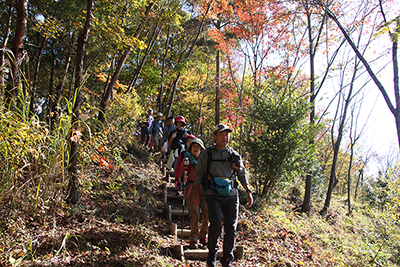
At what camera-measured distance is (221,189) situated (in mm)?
A: 3609

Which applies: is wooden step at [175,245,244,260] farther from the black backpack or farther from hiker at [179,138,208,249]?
the black backpack

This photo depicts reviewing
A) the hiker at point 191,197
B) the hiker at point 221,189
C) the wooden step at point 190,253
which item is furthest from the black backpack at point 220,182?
the wooden step at point 190,253

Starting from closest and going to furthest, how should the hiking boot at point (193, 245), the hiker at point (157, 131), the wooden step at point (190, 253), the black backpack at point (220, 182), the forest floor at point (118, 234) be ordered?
the forest floor at point (118, 234) < the black backpack at point (220, 182) < the wooden step at point (190, 253) < the hiking boot at point (193, 245) < the hiker at point (157, 131)

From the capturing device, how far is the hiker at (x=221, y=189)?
3.54 m

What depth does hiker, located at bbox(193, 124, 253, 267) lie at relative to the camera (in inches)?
139

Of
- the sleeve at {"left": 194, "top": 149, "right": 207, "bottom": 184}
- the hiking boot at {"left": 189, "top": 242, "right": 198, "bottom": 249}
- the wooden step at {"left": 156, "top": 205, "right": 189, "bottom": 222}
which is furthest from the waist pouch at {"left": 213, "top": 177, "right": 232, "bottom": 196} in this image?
the wooden step at {"left": 156, "top": 205, "right": 189, "bottom": 222}

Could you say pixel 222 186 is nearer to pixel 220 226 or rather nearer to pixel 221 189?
pixel 221 189

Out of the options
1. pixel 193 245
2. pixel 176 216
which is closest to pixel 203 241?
pixel 193 245

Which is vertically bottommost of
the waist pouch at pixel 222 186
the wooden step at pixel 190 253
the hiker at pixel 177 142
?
the wooden step at pixel 190 253

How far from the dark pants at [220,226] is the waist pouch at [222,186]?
9 centimetres

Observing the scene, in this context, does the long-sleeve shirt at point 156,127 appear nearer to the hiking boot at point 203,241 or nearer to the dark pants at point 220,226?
the hiking boot at point 203,241

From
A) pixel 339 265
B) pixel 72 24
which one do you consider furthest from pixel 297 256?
pixel 72 24

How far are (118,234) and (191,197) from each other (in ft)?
4.93

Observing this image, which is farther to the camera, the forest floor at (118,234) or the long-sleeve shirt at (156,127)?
the long-sleeve shirt at (156,127)
